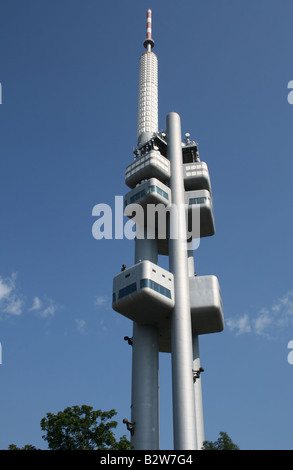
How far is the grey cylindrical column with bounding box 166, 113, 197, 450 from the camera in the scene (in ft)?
213

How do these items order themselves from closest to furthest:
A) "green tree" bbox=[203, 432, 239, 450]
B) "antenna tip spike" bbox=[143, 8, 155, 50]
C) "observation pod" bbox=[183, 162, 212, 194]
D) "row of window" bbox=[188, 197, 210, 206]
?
1. "green tree" bbox=[203, 432, 239, 450]
2. "row of window" bbox=[188, 197, 210, 206]
3. "observation pod" bbox=[183, 162, 212, 194]
4. "antenna tip spike" bbox=[143, 8, 155, 50]

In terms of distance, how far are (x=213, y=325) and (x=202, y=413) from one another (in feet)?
45.1

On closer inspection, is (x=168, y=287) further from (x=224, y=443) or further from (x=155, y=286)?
(x=224, y=443)

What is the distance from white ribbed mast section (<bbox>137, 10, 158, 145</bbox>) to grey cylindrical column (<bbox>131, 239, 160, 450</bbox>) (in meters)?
40.4

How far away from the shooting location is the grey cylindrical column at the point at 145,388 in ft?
225

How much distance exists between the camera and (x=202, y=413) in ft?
245

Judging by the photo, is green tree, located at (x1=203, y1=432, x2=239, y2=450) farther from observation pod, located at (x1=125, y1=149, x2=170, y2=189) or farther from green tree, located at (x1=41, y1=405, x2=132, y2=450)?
observation pod, located at (x1=125, y1=149, x2=170, y2=189)

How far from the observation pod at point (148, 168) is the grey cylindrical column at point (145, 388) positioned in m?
27.1

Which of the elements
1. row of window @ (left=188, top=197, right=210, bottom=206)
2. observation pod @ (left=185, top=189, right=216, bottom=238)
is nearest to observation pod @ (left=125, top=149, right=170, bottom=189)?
observation pod @ (left=185, top=189, right=216, bottom=238)

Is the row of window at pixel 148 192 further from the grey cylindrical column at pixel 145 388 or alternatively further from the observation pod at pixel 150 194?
the grey cylindrical column at pixel 145 388

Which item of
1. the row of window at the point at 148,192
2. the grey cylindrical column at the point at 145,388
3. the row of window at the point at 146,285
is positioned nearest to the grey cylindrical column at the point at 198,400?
the grey cylindrical column at the point at 145,388

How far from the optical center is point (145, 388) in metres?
71.6
